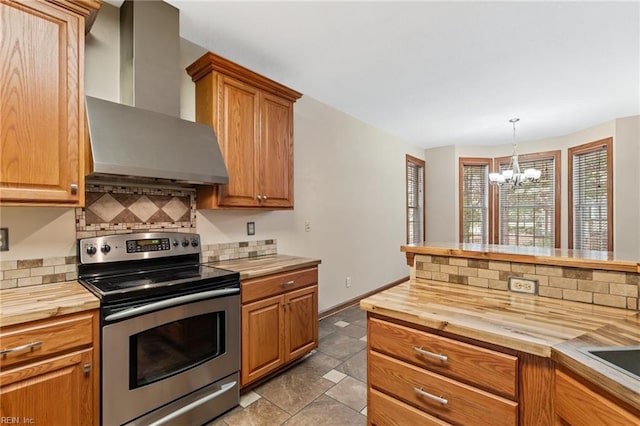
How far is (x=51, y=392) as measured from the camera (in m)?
1.35

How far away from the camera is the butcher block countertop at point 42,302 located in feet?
4.13

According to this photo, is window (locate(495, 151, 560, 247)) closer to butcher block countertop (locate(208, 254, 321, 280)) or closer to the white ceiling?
the white ceiling

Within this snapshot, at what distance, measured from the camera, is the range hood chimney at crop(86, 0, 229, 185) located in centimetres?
170

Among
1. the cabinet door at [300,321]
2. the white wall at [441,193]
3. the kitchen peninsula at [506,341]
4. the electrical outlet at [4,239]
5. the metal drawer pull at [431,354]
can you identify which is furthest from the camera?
the white wall at [441,193]

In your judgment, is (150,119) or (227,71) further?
(227,71)

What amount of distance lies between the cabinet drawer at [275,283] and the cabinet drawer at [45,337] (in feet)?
2.86

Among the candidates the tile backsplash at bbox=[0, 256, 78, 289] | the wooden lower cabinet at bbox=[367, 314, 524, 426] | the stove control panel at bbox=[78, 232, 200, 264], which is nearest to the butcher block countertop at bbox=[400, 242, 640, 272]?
the wooden lower cabinet at bbox=[367, 314, 524, 426]

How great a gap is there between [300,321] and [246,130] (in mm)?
1613

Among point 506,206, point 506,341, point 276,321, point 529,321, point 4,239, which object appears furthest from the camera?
point 506,206

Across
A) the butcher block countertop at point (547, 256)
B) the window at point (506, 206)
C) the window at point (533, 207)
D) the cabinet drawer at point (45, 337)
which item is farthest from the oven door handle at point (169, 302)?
the window at point (533, 207)

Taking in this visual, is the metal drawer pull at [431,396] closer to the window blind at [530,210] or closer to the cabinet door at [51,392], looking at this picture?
the cabinet door at [51,392]

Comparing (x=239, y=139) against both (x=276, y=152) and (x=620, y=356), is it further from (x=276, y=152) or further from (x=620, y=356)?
(x=620, y=356)

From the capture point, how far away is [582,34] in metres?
2.30

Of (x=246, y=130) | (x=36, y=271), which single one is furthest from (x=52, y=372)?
(x=246, y=130)
